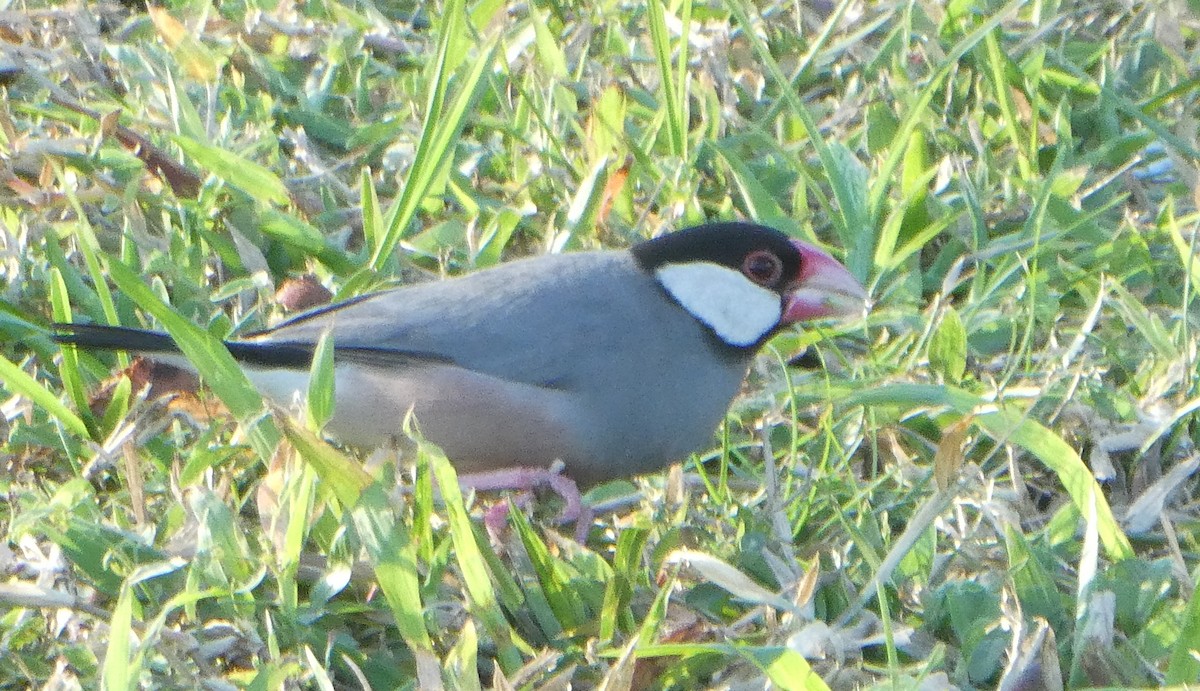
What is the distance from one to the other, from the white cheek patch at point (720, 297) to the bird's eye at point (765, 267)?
0.9 inches

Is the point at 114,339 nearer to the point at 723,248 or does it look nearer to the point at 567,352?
the point at 567,352

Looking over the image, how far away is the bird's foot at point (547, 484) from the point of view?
3.35 m

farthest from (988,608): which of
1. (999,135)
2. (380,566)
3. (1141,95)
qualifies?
(1141,95)

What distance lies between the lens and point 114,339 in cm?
340

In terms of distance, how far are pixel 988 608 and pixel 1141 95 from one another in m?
2.49

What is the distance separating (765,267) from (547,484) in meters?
0.76

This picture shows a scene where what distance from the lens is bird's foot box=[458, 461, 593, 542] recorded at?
11.0 feet

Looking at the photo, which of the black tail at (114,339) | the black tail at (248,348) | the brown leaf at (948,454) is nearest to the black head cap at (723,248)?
the black tail at (248,348)

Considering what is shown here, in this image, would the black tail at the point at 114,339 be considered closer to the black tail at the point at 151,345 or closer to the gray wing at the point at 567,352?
the black tail at the point at 151,345

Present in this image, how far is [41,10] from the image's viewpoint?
16.5 feet

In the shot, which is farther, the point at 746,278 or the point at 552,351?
the point at 746,278

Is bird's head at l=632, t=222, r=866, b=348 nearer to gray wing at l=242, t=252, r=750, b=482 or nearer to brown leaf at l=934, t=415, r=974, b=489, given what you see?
gray wing at l=242, t=252, r=750, b=482

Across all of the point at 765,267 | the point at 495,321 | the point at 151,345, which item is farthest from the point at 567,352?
the point at 151,345

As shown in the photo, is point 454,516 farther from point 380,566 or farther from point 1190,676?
point 1190,676
